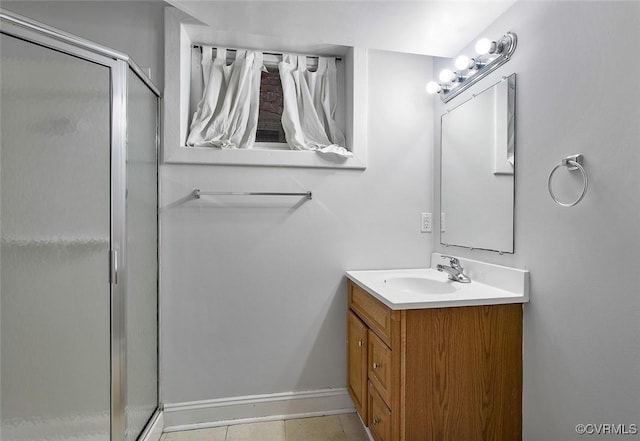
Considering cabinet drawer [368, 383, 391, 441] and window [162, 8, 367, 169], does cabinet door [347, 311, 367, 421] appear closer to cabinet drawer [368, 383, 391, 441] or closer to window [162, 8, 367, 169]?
cabinet drawer [368, 383, 391, 441]

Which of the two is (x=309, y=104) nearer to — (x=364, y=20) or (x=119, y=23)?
(x=364, y=20)

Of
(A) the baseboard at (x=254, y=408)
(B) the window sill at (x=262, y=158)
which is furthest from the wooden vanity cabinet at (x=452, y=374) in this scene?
(B) the window sill at (x=262, y=158)

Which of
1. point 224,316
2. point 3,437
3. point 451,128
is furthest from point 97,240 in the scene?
point 451,128

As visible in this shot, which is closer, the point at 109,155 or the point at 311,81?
the point at 109,155

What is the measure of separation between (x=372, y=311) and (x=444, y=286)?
17.1 inches

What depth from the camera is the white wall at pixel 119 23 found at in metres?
1.61

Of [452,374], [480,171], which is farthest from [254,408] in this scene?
[480,171]

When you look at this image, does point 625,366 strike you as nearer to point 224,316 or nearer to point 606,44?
point 606,44

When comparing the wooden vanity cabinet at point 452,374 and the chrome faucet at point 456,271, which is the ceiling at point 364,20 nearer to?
the chrome faucet at point 456,271

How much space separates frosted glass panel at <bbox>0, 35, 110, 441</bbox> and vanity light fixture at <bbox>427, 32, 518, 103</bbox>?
65.1 inches

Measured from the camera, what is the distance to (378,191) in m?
1.90

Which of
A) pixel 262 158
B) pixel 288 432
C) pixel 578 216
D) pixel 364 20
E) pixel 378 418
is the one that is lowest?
pixel 288 432

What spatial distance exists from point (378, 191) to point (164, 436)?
188 centimetres

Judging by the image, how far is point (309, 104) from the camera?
1.95m
